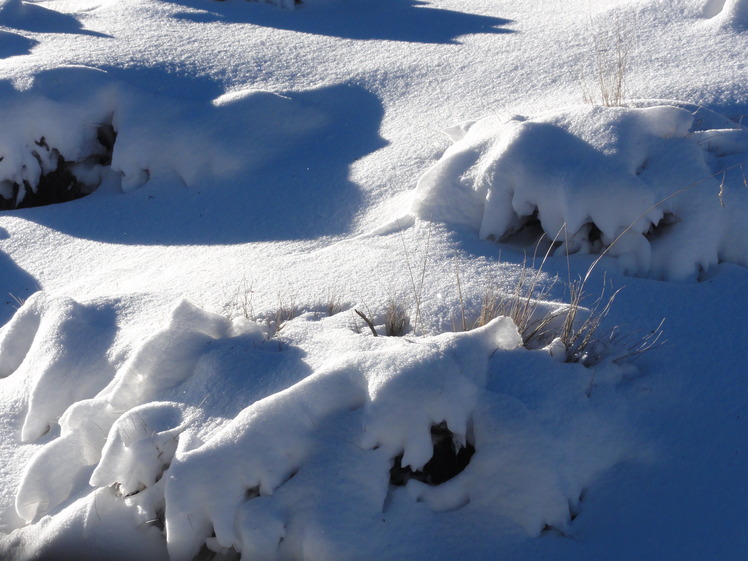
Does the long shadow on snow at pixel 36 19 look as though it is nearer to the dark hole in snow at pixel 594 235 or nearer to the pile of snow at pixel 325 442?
the pile of snow at pixel 325 442

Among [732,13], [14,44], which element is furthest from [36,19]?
[732,13]

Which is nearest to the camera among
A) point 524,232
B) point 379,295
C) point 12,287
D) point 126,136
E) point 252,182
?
point 379,295

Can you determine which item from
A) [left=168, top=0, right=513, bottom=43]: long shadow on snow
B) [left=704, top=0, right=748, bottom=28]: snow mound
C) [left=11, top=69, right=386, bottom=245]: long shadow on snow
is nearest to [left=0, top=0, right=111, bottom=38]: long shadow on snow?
[left=168, top=0, right=513, bottom=43]: long shadow on snow

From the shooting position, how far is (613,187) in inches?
116

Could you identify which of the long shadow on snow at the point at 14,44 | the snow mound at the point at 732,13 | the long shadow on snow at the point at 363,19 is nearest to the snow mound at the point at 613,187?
the snow mound at the point at 732,13

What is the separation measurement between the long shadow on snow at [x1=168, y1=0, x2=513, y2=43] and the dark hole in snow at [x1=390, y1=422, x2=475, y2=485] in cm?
Answer: 331

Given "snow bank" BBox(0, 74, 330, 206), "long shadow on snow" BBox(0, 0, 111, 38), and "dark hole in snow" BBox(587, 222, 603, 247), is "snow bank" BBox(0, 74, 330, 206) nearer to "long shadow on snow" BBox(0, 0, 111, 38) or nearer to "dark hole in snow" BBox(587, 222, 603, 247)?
"long shadow on snow" BBox(0, 0, 111, 38)

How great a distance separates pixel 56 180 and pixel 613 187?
3.09m

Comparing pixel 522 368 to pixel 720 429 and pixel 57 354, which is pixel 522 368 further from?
pixel 57 354

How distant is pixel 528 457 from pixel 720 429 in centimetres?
63

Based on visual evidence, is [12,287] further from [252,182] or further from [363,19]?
[363,19]

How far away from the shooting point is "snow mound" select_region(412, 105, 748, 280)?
2928mm

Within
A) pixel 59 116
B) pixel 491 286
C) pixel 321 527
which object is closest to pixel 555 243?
pixel 491 286

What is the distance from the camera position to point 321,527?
214 centimetres
